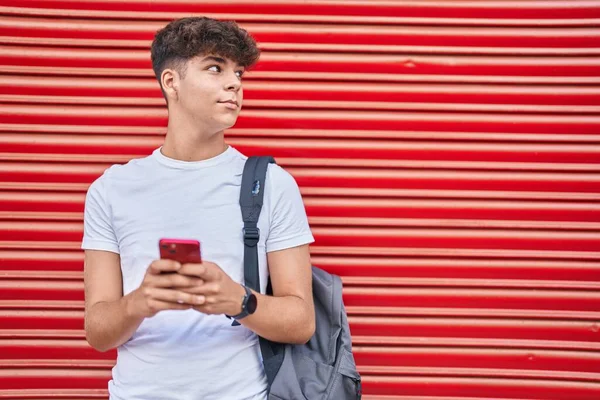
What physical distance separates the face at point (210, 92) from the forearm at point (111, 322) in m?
0.83

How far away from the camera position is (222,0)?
2.90m

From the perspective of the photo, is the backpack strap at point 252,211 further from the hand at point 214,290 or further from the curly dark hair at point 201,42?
the curly dark hair at point 201,42

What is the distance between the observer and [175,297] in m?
1.67

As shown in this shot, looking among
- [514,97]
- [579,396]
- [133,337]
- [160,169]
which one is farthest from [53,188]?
[579,396]

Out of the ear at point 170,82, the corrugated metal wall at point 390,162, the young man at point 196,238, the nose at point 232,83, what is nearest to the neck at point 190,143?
the young man at point 196,238

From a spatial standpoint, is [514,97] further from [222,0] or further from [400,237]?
[222,0]

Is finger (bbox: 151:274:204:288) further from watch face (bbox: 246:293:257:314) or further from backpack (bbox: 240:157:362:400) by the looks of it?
backpack (bbox: 240:157:362:400)

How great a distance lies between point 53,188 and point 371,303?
2014 millimetres

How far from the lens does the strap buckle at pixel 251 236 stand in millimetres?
2094

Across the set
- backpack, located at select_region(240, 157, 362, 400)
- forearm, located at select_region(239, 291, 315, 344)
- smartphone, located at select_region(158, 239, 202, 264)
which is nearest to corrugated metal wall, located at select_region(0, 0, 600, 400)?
backpack, located at select_region(240, 157, 362, 400)

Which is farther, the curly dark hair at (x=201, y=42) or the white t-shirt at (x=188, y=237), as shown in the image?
the curly dark hair at (x=201, y=42)

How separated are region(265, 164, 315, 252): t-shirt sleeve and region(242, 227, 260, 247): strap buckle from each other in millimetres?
84

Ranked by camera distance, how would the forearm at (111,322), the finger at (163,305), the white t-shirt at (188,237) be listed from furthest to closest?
1. the white t-shirt at (188,237)
2. the forearm at (111,322)
3. the finger at (163,305)

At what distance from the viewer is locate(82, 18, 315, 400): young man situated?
6.75ft
